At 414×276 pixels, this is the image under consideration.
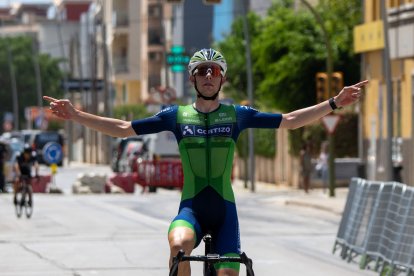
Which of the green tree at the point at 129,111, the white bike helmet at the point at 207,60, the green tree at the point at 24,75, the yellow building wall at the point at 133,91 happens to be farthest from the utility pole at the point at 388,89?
the green tree at the point at 24,75

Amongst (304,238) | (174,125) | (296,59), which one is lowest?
(304,238)

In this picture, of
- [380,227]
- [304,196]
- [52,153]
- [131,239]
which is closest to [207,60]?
[380,227]

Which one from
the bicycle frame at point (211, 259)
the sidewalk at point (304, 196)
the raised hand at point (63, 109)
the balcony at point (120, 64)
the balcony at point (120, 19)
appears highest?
the balcony at point (120, 19)

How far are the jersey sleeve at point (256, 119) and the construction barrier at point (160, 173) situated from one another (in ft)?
127

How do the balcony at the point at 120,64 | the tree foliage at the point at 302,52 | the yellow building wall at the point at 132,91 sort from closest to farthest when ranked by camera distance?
the tree foliage at the point at 302,52, the balcony at the point at 120,64, the yellow building wall at the point at 132,91

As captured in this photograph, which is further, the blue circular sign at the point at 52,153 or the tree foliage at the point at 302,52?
the tree foliage at the point at 302,52

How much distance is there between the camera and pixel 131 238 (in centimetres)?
2402

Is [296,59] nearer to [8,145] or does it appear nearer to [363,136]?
[363,136]

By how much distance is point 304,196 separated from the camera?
4222cm

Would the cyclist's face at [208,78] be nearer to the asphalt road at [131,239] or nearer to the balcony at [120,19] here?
the asphalt road at [131,239]

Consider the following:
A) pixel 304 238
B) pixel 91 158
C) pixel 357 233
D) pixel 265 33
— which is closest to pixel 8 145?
pixel 265 33

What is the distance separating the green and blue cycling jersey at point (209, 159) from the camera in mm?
9156

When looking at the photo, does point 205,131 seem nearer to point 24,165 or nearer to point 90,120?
point 90,120

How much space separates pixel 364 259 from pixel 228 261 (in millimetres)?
10568
